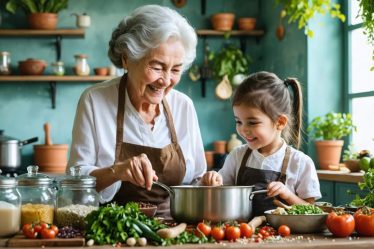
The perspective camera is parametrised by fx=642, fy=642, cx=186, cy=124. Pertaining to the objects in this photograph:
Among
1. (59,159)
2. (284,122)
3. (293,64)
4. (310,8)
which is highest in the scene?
(310,8)

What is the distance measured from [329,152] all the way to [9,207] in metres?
3.48

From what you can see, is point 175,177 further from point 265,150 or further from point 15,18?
point 15,18

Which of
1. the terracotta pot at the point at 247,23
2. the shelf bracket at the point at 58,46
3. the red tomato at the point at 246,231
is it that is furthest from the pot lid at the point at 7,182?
the terracotta pot at the point at 247,23

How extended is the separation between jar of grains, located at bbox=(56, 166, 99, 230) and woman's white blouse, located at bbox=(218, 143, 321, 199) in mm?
863

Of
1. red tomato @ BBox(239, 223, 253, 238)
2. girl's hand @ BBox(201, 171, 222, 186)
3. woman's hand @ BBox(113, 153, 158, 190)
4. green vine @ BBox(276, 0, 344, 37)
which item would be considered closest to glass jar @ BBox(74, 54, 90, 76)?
green vine @ BBox(276, 0, 344, 37)

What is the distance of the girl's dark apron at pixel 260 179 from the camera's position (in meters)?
2.47

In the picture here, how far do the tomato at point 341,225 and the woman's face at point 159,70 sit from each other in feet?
3.07

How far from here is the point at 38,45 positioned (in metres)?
5.90

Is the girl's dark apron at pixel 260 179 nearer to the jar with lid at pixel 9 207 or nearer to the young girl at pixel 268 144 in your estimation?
the young girl at pixel 268 144

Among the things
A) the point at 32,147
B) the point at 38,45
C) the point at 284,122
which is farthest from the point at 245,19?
the point at 284,122

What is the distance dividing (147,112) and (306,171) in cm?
70

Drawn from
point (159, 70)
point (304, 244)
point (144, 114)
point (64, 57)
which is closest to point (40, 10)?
point (64, 57)

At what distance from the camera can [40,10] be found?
5.72 meters

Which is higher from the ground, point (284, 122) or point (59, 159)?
point (284, 122)
